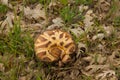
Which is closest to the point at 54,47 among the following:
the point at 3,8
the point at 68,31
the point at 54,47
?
the point at 54,47

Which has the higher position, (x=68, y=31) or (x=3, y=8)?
(x=3, y=8)

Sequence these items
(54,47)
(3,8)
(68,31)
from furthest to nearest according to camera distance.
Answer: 1. (3,8)
2. (68,31)
3. (54,47)

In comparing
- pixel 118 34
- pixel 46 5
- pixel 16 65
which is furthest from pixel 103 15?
pixel 16 65

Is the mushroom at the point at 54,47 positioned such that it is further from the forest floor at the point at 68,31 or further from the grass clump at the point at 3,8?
the grass clump at the point at 3,8

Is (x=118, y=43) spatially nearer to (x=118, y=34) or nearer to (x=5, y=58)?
(x=118, y=34)

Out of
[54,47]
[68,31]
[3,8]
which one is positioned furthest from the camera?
[3,8]

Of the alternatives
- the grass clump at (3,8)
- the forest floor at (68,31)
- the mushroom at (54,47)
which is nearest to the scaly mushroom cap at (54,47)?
the mushroom at (54,47)

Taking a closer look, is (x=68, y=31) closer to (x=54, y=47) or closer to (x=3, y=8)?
(x=54, y=47)
